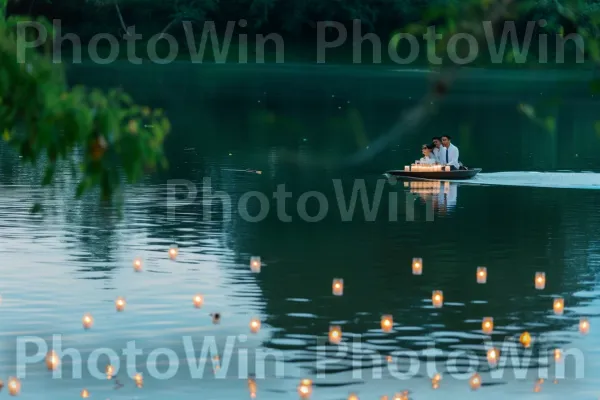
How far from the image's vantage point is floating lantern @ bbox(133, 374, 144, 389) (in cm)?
1803

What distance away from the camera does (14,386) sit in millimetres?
17766

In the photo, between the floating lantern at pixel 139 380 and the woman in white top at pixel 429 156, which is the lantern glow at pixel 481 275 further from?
the woman in white top at pixel 429 156

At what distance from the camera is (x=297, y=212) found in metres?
35.7

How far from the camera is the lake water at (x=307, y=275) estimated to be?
18562mm

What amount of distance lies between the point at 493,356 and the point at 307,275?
6.84 m

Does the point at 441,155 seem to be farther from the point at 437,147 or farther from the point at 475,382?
the point at 475,382

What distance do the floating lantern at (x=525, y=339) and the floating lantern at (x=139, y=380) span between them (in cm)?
524

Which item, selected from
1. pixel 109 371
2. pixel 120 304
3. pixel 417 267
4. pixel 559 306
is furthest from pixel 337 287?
pixel 109 371

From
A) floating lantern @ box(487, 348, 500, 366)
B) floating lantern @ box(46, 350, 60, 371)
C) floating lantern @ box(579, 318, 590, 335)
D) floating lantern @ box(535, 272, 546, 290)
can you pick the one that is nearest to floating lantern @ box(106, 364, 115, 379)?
floating lantern @ box(46, 350, 60, 371)

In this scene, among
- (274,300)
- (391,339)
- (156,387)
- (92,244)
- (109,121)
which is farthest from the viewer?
(92,244)

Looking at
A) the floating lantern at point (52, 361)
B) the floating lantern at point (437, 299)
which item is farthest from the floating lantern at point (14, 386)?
the floating lantern at point (437, 299)

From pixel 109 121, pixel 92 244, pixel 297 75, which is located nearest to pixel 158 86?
pixel 297 75

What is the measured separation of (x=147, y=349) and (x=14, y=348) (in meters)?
1.63

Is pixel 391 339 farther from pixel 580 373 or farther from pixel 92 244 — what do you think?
pixel 92 244
